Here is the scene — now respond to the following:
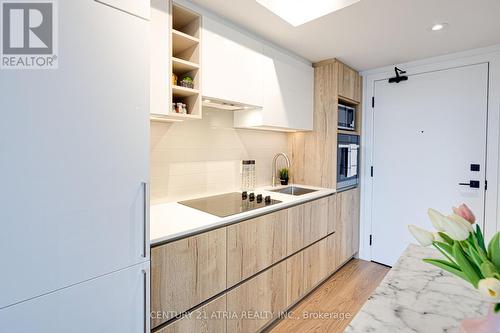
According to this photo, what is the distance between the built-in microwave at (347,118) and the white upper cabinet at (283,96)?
32 cm

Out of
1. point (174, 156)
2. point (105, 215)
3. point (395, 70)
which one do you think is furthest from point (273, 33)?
point (105, 215)

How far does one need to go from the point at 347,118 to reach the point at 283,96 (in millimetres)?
959

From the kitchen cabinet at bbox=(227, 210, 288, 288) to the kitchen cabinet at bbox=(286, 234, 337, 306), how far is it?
234mm

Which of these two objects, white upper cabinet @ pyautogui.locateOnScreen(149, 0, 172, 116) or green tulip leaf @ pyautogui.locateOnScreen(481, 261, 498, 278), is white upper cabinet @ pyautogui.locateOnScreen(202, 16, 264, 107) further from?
green tulip leaf @ pyautogui.locateOnScreen(481, 261, 498, 278)

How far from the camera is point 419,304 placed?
77 cm

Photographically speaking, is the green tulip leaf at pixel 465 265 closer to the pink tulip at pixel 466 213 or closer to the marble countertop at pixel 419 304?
the pink tulip at pixel 466 213

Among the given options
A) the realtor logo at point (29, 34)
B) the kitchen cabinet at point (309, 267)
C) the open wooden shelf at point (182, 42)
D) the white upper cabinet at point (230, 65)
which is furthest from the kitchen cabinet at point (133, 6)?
the kitchen cabinet at point (309, 267)

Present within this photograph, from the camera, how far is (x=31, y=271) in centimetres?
82

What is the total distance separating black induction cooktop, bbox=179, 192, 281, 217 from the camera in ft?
5.48

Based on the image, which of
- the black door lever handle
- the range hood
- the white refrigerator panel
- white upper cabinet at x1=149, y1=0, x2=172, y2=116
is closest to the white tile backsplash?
the range hood

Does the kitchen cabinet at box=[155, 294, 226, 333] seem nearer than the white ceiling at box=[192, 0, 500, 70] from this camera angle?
Yes

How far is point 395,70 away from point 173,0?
2.44m

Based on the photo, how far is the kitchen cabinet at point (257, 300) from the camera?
5.18ft

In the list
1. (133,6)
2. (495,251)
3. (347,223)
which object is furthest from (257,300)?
(133,6)
